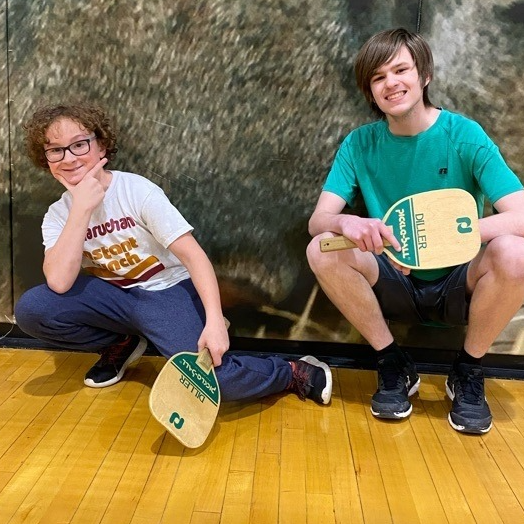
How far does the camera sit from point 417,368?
212 cm

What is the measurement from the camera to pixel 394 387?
1.81m

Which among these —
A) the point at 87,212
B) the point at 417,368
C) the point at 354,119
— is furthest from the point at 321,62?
the point at 417,368

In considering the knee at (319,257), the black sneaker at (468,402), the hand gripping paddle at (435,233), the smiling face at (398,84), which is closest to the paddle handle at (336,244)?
the hand gripping paddle at (435,233)

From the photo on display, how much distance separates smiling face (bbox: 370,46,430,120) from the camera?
1.68 metres

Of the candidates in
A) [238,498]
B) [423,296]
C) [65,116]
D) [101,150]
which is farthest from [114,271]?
[423,296]

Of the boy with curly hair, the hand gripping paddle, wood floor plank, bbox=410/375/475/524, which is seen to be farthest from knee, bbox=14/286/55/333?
wood floor plank, bbox=410/375/475/524

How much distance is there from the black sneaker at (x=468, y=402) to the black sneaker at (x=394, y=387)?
0.41ft

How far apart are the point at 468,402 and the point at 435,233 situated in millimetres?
516

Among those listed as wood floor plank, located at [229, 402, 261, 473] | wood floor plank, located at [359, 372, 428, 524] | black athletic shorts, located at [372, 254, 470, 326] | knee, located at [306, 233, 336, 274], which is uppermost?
knee, located at [306, 233, 336, 274]

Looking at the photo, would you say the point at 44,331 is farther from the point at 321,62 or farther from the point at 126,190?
the point at 321,62

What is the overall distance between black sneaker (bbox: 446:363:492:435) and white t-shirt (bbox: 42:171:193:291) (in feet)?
2.87

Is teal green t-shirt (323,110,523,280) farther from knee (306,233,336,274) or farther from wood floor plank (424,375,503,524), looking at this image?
wood floor plank (424,375,503,524)

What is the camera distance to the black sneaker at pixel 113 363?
76.9 inches

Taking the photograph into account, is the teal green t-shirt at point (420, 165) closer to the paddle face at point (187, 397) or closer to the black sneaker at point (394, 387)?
the black sneaker at point (394, 387)
